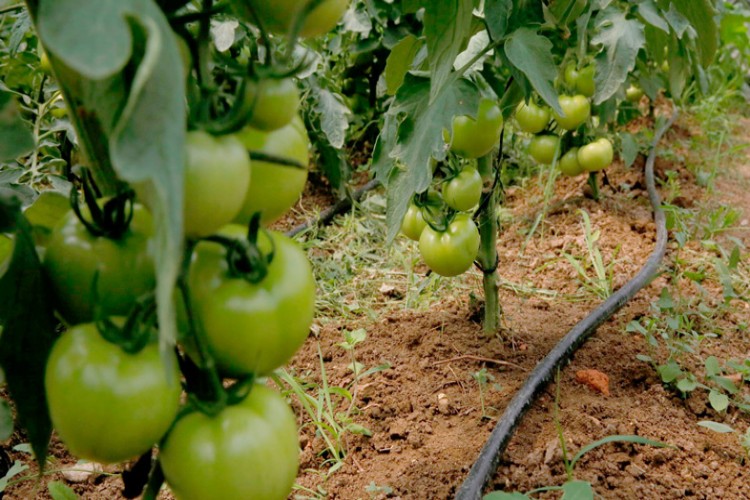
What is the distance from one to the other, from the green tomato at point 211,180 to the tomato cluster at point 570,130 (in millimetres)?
1753

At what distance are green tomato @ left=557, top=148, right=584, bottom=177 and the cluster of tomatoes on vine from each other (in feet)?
7.38

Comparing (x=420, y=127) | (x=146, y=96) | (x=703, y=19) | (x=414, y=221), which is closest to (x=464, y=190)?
(x=414, y=221)

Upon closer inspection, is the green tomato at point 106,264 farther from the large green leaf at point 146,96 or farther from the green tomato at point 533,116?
the green tomato at point 533,116

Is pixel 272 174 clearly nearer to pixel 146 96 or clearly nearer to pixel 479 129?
pixel 146 96

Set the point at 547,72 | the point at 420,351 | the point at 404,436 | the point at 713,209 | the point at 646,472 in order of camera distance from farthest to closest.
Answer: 1. the point at 713,209
2. the point at 420,351
3. the point at 404,436
4. the point at 646,472
5. the point at 547,72

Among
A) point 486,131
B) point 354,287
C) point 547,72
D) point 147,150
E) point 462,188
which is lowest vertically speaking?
point 354,287

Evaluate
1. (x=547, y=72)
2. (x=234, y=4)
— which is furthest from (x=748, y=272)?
(x=234, y=4)

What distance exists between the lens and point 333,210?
2.95 m

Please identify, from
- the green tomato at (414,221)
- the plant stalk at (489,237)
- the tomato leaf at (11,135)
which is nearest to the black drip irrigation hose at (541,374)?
the plant stalk at (489,237)

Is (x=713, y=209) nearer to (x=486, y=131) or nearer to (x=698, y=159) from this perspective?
(x=698, y=159)

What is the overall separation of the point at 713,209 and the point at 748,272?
0.59 meters

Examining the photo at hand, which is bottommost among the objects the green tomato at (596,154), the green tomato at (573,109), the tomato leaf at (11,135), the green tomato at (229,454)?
the green tomato at (596,154)

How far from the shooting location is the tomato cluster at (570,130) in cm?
219

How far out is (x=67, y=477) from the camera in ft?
4.45
